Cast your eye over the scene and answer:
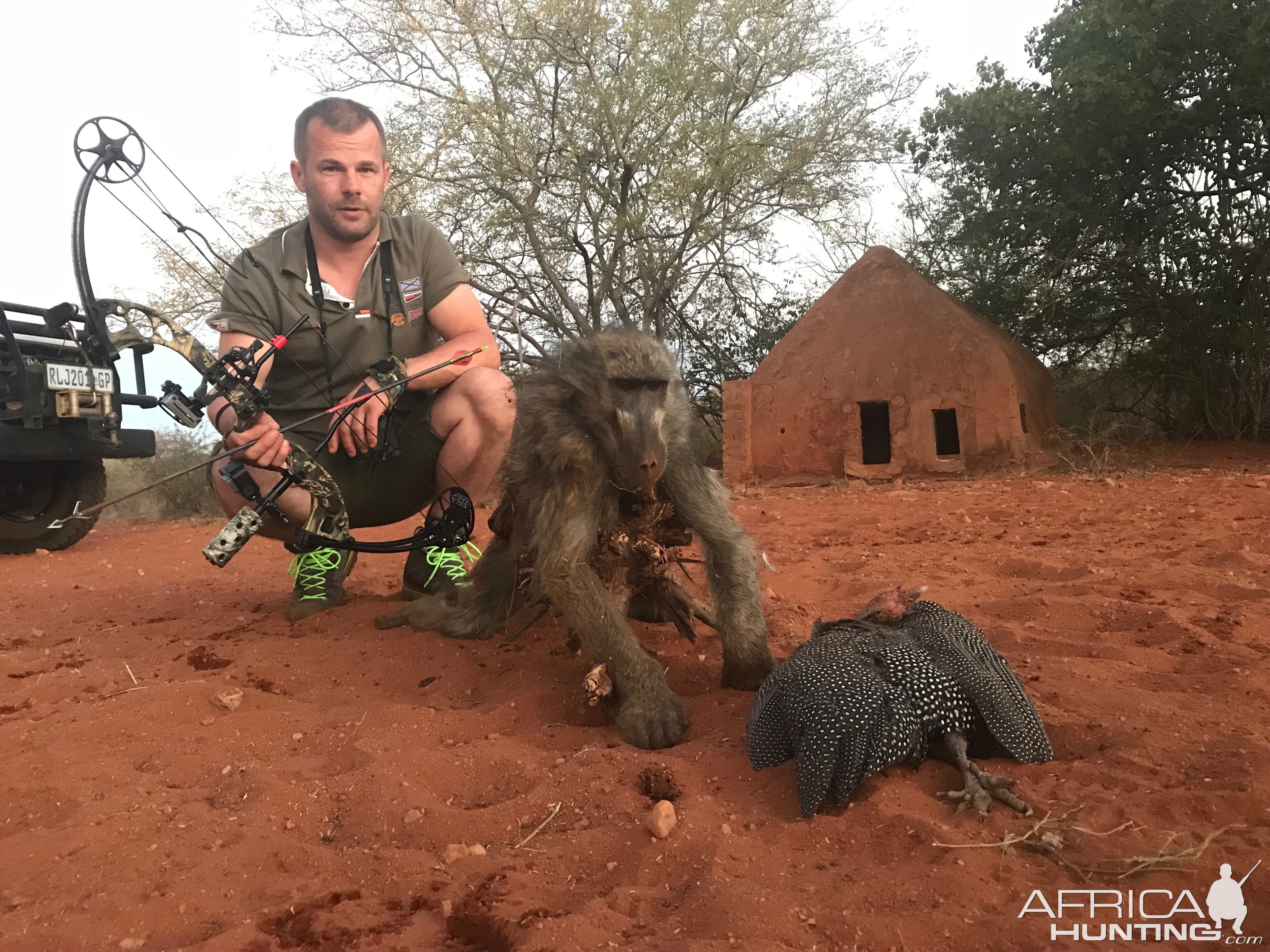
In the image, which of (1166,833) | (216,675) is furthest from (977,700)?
(216,675)

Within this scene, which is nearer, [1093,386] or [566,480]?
[566,480]

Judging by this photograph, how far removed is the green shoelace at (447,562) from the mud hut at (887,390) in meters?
6.53

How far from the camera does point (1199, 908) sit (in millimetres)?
1552

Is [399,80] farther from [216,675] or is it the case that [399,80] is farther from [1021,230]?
[216,675]

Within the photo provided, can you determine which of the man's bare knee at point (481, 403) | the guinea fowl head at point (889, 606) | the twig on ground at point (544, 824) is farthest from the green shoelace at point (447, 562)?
the twig on ground at point (544, 824)

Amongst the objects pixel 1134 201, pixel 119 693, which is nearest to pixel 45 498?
pixel 119 693

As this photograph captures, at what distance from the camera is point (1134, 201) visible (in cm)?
1170

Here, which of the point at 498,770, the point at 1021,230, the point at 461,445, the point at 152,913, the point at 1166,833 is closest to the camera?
the point at 152,913

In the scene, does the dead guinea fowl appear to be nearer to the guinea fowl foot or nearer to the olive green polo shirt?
the guinea fowl foot

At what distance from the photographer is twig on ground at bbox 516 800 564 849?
197 cm

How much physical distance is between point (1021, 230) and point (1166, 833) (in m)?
11.4

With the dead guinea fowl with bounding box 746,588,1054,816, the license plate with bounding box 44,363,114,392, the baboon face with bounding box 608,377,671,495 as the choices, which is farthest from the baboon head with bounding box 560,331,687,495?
the license plate with bounding box 44,363,114,392

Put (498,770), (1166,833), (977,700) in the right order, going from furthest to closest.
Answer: (498,770) → (977,700) → (1166,833)

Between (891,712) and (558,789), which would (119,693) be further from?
(891,712)
